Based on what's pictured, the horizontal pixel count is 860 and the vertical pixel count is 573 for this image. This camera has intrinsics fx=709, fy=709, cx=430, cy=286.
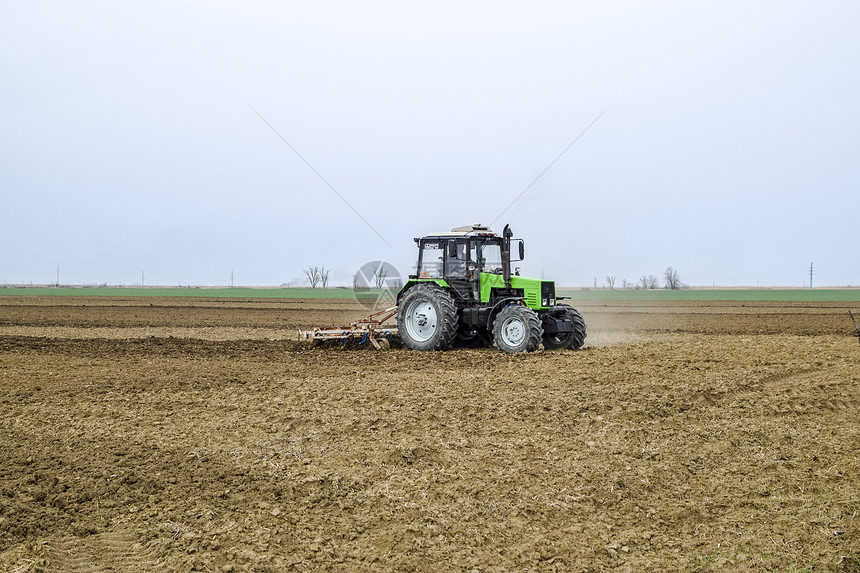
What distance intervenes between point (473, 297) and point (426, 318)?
1167 millimetres

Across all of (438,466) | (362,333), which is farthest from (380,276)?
(438,466)

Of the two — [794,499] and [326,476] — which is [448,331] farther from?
[794,499]

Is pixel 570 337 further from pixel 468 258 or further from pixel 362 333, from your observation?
pixel 362 333

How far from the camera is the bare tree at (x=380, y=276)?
61.5 feet

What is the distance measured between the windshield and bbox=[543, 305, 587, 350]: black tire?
1.90 meters

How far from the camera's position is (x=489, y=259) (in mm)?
15523

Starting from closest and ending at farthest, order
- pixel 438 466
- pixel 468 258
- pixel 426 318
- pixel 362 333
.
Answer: pixel 438 466 → pixel 468 258 → pixel 426 318 → pixel 362 333

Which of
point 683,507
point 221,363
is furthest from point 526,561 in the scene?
point 221,363

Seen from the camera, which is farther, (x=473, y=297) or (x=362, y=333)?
(x=362, y=333)

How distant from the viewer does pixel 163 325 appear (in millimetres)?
26531

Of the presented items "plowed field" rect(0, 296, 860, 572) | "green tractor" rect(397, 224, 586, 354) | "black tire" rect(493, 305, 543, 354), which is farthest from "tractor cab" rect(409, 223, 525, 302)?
"plowed field" rect(0, 296, 860, 572)

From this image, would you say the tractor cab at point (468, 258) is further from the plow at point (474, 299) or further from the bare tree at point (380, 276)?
the bare tree at point (380, 276)

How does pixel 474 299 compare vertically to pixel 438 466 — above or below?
above

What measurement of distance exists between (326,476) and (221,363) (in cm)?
813
